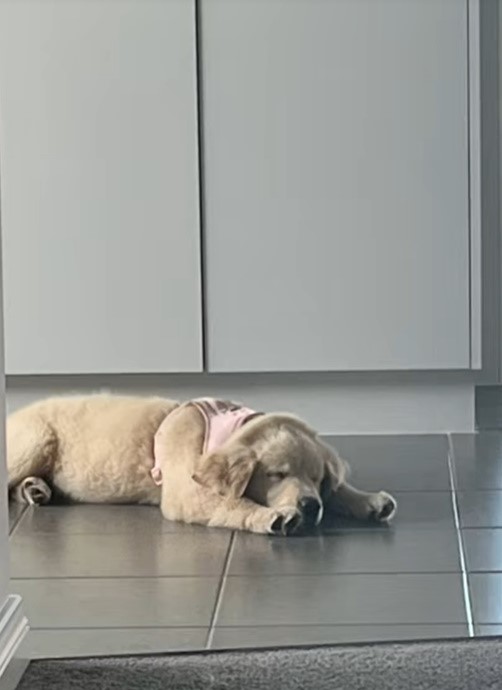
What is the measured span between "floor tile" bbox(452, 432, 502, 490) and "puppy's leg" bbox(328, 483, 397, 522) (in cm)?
31

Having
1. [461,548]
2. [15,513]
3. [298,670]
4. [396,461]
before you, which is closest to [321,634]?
[298,670]

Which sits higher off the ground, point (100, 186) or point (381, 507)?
point (100, 186)

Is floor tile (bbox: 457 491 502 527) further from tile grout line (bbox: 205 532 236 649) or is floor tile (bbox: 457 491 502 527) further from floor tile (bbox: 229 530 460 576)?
tile grout line (bbox: 205 532 236 649)

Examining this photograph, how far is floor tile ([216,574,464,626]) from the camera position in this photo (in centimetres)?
188

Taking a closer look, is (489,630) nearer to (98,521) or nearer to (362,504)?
(362,504)

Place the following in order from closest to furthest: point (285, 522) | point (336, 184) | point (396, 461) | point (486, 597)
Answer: point (486, 597) → point (285, 522) → point (396, 461) → point (336, 184)

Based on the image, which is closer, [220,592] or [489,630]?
[489,630]

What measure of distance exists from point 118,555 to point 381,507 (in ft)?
1.55

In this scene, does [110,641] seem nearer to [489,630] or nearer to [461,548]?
[489,630]

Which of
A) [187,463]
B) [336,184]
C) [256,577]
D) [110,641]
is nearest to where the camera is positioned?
[110,641]

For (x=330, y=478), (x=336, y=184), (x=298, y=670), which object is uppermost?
(x=336, y=184)

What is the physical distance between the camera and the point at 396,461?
9.77ft

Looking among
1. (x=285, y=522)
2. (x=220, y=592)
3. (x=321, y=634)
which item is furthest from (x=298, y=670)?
(x=285, y=522)

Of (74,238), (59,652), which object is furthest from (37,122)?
(59,652)
